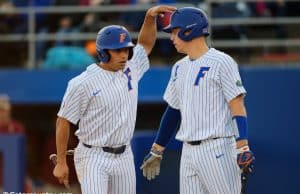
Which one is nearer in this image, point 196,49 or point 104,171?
point 196,49

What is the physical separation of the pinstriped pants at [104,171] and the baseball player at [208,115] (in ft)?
1.65

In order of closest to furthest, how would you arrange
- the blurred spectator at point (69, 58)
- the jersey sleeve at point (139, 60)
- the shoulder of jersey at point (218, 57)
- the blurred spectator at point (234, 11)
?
the shoulder of jersey at point (218, 57)
the jersey sleeve at point (139, 60)
the blurred spectator at point (234, 11)
the blurred spectator at point (69, 58)

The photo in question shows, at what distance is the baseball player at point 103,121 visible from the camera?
6.15m

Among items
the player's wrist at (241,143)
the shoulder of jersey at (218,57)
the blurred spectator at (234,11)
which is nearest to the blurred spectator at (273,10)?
the blurred spectator at (234,11)

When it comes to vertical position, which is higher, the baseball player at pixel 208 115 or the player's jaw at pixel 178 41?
the player's jaw at pixel 178 41

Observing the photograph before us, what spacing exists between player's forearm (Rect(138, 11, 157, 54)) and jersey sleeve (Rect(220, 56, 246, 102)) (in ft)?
3.47

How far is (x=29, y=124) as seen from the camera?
12.9 meters

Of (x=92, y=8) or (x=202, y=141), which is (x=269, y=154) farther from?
(x=92, y=8)

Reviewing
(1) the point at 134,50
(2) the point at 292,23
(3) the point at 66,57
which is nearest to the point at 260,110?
(1) the point at 134,50

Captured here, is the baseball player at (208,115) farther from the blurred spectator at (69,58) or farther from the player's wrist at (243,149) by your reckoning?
the blurred spectator at (69,58)

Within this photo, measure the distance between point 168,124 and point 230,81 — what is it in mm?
742

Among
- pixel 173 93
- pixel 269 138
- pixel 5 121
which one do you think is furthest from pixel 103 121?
pixel 5 121

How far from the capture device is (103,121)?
6.19 m

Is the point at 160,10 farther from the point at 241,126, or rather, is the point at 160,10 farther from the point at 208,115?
the point at 241,126
